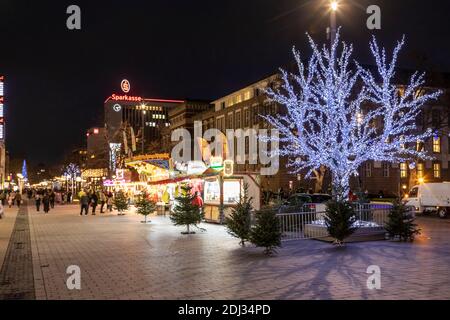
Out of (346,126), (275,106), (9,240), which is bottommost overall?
(9,240)

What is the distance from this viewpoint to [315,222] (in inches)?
685

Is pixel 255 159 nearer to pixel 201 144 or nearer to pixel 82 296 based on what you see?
pixel 201 144

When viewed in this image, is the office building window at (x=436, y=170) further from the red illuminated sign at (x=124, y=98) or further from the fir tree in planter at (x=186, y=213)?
the red illuminated sign at (x=124, y=98)

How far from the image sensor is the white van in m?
29.9

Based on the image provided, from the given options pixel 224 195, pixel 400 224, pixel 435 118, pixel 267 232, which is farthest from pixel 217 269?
pixel 435 118

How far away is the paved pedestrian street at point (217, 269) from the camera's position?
875 cm

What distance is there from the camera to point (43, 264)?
12.4 metres

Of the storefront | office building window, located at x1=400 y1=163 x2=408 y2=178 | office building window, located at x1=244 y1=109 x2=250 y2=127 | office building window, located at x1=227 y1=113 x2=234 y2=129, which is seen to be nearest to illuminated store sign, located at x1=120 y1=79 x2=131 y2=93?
office building window, located at x1=227 y1=113 x2=234 y2=129

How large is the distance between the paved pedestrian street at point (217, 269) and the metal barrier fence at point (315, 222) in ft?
2.39

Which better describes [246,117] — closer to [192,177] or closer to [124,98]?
[192,177]

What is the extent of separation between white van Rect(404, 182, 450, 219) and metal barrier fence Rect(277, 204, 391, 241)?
12.4 metres

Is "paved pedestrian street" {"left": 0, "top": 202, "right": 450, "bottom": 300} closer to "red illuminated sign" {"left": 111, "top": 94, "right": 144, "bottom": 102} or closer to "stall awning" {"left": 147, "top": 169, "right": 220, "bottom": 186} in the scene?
"stall awning" {"left": 147, "top": 169, "right": 220, "bottom": 186}
